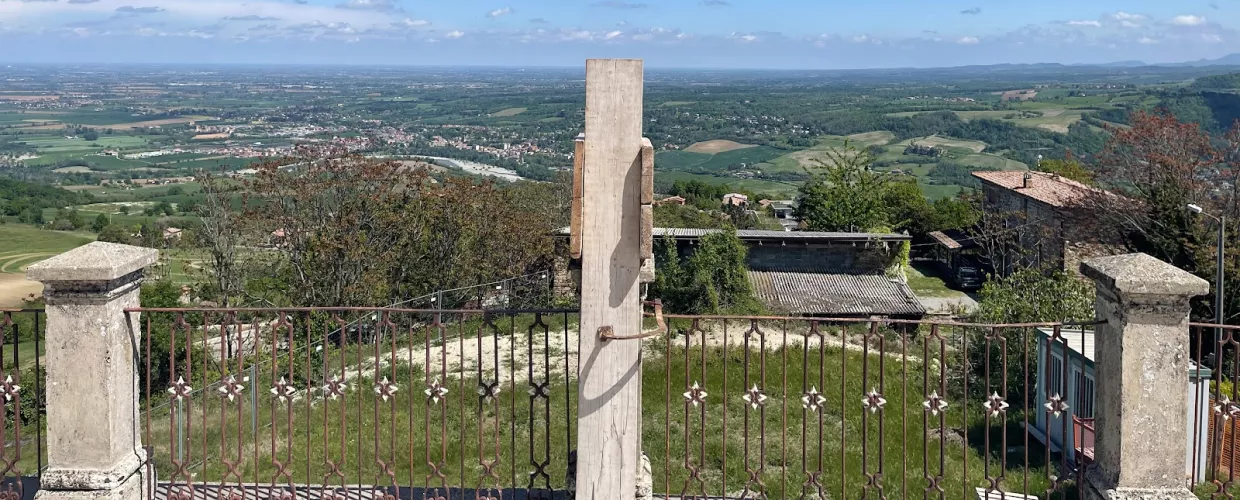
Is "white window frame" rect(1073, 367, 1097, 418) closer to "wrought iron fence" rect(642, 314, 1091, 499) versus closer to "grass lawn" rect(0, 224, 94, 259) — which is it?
"wrought iron fence" rect(642, 314, 1091, 499)

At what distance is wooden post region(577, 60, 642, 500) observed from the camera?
3492mm

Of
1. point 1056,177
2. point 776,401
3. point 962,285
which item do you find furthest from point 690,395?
point 1056,177

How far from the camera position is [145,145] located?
99562 millimetres

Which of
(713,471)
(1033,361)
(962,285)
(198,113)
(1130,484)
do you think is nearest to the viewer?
(1130,484)

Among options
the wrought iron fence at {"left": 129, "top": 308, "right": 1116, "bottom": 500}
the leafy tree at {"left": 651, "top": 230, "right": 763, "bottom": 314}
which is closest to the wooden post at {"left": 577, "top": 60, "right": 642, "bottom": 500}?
the wrought iron fence at {"left": 129, "top": 308, "right": 1116, "bottom": 500}

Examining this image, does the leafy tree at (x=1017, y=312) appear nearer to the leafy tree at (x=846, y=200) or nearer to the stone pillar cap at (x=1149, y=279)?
the stone pillar cap at (x=1149, y=279)

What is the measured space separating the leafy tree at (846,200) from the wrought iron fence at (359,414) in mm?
31194

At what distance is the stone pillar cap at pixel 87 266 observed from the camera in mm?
4105

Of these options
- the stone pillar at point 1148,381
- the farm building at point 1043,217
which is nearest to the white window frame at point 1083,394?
the stone pillar at point 1148,381

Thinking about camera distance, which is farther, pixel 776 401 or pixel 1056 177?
pixel 1056 177

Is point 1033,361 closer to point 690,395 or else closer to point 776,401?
point 776,401

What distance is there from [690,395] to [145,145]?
4269 inches

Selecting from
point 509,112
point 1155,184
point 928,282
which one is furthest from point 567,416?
point 509,112

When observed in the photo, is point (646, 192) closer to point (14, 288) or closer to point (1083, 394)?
point (1083, 394)
